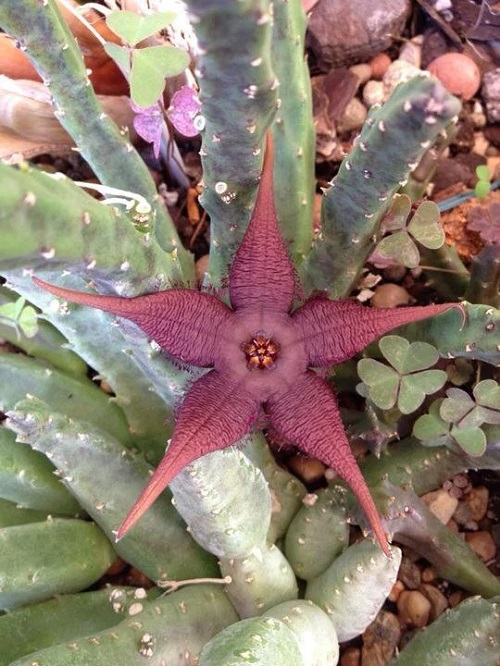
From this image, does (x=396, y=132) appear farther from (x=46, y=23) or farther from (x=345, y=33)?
(x=345, y=33)

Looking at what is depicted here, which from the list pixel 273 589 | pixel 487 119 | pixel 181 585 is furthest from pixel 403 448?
pixel 487 119

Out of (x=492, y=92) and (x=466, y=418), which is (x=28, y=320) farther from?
(x=492, y=92)

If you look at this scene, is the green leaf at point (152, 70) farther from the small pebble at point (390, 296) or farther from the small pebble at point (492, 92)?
the small pebble at point (492, 92)

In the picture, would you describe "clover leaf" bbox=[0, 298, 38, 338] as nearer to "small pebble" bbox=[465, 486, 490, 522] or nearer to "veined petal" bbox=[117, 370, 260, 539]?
"veined petal" bbox=[117, 370, 260, 539]

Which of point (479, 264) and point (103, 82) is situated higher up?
point (103, 82)

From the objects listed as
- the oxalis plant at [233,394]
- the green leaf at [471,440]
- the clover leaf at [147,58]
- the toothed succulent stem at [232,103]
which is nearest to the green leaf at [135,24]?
the clover leaf at [147,58]

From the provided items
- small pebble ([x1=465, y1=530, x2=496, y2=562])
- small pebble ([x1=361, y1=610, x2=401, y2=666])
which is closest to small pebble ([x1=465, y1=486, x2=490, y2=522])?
small pebble ([x1=465, y1=530, x2=496, y2=562])
